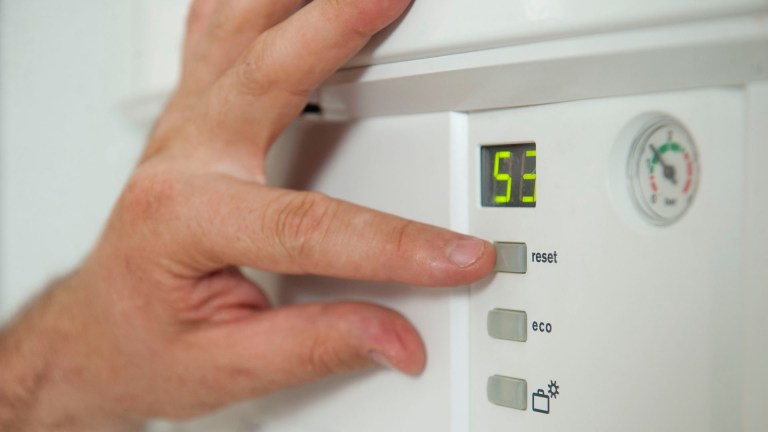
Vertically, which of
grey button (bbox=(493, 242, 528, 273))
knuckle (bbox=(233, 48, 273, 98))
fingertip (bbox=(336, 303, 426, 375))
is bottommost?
fingertip (bbox=(336, 303, 426, 375))

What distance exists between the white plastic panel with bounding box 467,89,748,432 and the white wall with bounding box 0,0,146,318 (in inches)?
20.1

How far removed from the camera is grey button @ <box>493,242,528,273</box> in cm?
39

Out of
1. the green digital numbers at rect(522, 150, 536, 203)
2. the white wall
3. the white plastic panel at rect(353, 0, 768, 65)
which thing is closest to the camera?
the white plastic panel at rect(353, 0, 768, 65)

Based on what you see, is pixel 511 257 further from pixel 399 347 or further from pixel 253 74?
pixel 253 74

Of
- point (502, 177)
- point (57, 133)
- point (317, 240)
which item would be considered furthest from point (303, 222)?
point (57, 133)

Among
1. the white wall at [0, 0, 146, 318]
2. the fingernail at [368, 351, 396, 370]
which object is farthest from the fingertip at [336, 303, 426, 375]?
the white wall at [0, 0, 146, 318]

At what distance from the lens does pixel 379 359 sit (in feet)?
1.43

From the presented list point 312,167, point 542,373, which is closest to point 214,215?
point 312,167

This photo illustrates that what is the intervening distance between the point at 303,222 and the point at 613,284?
18cm

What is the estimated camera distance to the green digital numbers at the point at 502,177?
400mm

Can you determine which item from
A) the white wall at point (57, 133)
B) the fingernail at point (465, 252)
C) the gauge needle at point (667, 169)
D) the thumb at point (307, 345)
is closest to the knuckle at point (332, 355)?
the thumb at point (307, 345)

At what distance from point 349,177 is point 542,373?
0.18 meters

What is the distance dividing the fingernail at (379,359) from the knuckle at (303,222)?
0.25 feet

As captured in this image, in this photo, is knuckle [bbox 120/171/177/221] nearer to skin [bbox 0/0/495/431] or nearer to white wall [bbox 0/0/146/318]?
skin [bbox 0/0/495/431]
